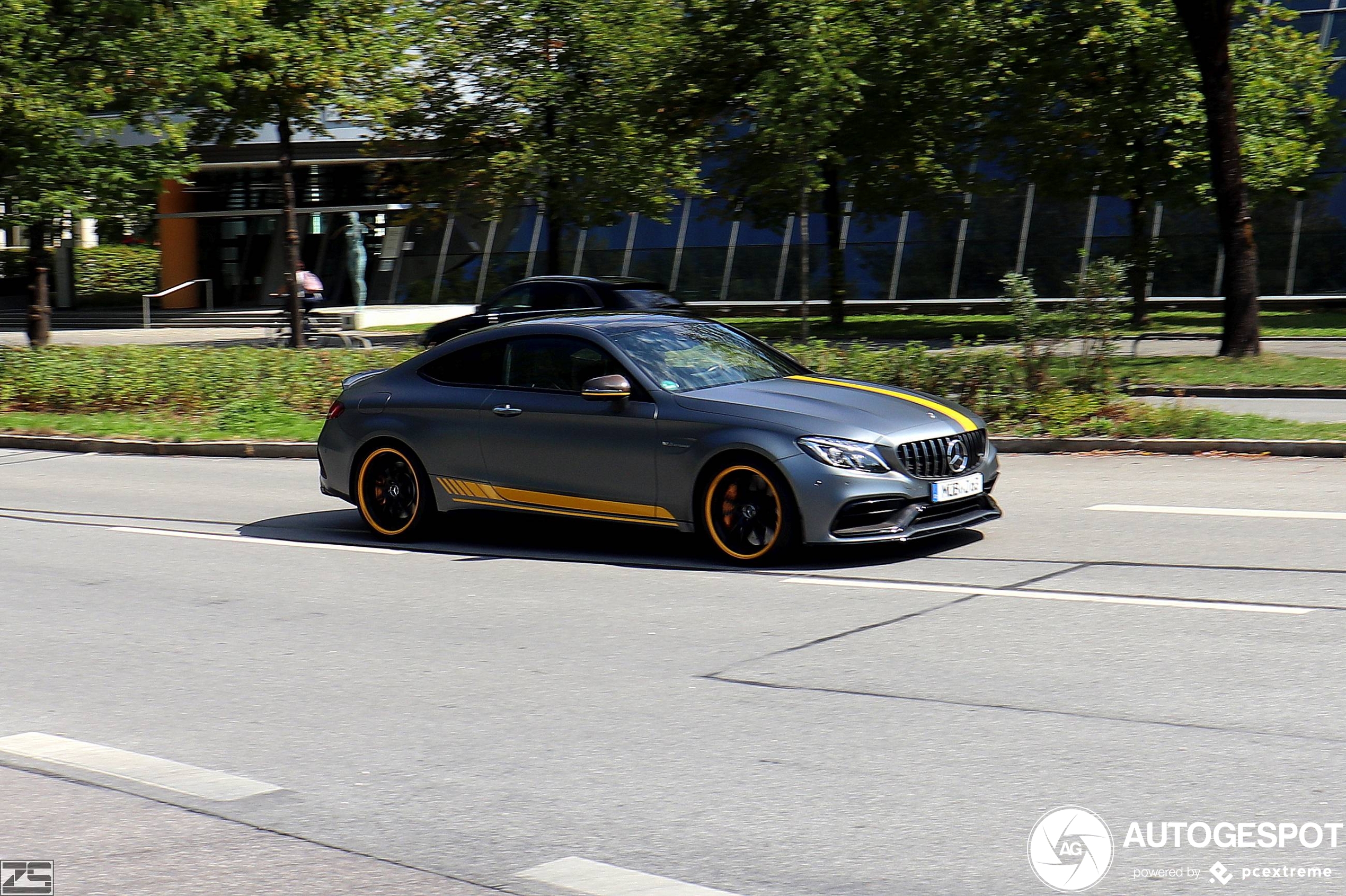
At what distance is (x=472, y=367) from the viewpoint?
10258 millimetres

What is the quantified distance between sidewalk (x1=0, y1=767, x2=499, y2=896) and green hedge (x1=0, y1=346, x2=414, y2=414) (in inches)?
547

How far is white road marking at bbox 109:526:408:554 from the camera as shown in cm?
1021

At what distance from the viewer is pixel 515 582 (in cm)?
888

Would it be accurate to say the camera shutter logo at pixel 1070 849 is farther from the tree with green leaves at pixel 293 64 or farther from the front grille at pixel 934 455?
the tree with green leaves at pixel 293 64

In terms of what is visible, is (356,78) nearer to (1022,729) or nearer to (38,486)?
(38,486)

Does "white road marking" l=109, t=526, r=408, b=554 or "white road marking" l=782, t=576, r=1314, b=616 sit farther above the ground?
"white road marking" l=782, t=576, r=1314, b=616

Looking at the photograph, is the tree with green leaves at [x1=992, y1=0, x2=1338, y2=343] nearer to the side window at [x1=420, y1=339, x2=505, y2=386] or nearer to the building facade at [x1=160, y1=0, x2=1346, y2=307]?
the building facade at [x1=160, y1=0, x2=1346, y2=307]

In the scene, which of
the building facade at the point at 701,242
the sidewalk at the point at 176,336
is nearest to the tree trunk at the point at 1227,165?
the building facade at the point at 701,242

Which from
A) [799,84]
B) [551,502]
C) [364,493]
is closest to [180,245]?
[799,84]

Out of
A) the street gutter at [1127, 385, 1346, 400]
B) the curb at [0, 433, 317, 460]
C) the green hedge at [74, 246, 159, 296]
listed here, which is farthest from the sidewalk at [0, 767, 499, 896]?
the green hedge at [74, 246, 159, 296]

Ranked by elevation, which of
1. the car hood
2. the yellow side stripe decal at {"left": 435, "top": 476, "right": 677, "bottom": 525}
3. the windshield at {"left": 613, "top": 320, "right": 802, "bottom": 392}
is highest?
the windshield at {"left": 613, "top": 320, "right": 802, "bottom": 392}

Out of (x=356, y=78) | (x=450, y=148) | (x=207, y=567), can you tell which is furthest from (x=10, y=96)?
(x=207, y=567)

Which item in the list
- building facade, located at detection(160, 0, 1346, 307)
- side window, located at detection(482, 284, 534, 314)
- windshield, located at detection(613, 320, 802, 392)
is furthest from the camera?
building facade, located at detection(160, 0, 1346, 307)

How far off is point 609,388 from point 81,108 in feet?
61.4
